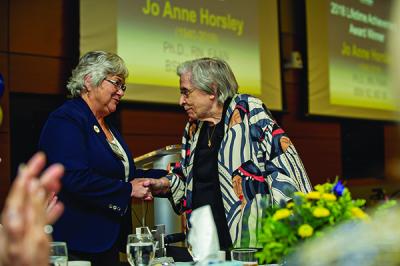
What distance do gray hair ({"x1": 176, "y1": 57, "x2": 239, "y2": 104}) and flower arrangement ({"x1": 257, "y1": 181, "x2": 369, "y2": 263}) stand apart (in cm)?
167

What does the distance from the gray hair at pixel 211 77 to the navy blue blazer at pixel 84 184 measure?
0.54 m

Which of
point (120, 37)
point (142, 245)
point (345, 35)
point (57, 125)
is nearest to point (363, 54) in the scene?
point (345, 35)

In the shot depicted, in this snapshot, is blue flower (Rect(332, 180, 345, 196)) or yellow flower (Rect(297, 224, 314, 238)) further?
blue flower (Rect(332, 180, 345, 196))

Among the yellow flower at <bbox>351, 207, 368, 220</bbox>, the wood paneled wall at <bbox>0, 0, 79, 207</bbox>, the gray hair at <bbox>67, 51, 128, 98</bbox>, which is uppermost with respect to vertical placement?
the wood paneled wall at <bbox>0, 0, 79, 207</bbox>

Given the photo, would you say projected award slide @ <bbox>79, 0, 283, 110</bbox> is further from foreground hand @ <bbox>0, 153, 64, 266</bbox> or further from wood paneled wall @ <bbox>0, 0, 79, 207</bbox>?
foreground hand @ <bbox>0, 153, 64, 266</bbox>

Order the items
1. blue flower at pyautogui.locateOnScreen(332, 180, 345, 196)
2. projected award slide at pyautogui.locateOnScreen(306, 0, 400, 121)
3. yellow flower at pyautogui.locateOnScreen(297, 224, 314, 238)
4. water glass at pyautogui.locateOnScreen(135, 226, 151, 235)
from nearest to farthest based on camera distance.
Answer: yellow flower at pyautogui.locateOnScreen(297, 224, 314, 238) → blue flower at pyautogui.locateOnScreen(332, 180, 345, 196) → water glass at pyautogui.locateOnScreen(135, 226, 151, 235) → projected award slide at pyautogui.locateOnScreen(306, 0, 400, 121)

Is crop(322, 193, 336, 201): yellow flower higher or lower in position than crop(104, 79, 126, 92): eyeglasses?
lower

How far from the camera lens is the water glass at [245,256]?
6.03 feet

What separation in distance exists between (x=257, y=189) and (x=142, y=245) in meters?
1.11

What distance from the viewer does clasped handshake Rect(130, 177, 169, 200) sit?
9.71ft

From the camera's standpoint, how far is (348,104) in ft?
22.6

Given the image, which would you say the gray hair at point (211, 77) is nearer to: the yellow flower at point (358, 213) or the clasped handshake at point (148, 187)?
the clasped handshake at point (148, 187)

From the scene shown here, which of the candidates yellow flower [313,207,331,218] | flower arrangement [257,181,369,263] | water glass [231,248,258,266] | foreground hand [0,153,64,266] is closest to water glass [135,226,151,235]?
water glass [231,248,258,266]

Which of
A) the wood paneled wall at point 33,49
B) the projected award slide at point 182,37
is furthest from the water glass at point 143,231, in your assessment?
the projected award slide at point 182,37
